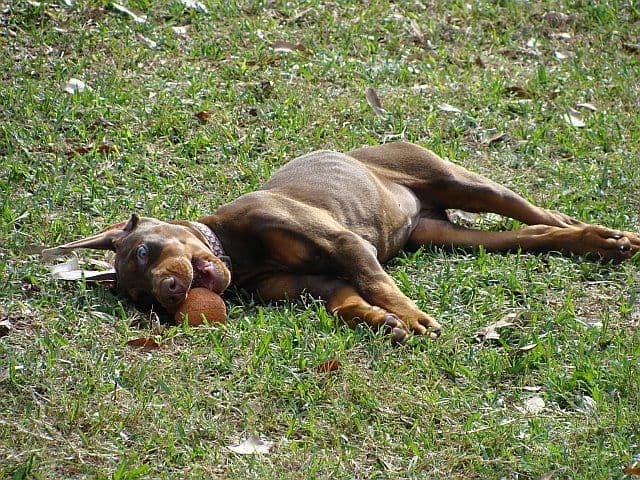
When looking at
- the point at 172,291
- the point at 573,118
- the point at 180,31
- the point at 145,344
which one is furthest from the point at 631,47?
the point at 145,344

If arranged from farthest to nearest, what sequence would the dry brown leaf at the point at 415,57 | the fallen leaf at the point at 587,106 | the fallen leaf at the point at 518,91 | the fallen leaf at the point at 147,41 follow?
the dry brown leaf at the point at 415,57
the fallen leaf at the point at 147,41
the fallen leaf at the point at 518,91
the fallen leaf at the point at 587,106

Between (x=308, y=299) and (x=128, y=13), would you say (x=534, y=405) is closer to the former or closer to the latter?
(x=308, y=299)

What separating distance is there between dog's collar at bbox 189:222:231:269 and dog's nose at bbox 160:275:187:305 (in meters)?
0.49

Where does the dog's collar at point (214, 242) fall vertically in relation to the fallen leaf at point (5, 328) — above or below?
above

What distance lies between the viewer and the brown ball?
5391 mm

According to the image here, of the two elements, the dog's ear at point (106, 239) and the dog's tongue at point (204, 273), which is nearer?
the dog's tongue at point (204, 273)

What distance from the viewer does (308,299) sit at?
5715 millimetres

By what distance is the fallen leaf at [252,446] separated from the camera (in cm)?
424

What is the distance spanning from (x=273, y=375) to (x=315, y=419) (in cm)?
39

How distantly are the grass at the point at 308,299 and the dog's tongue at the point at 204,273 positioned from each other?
0.96 feet

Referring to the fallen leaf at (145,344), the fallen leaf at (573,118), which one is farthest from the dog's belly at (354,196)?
the fallen leaf at (573,118)

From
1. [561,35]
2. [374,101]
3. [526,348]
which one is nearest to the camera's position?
[526,348]

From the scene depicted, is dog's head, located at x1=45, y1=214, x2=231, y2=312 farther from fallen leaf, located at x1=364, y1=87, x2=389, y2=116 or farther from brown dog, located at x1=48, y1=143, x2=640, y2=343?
fallen leaf, located at x1=364, y1=87, x2=389, y2=116

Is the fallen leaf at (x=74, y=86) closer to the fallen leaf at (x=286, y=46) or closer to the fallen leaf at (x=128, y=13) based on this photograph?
the fallen leaf at (x=128, y=13)
